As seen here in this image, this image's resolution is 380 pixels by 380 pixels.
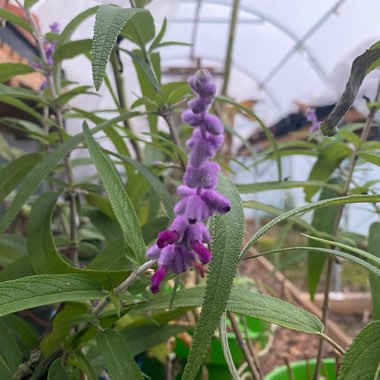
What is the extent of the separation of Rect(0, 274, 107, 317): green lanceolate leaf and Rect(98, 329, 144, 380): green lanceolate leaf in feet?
0.15

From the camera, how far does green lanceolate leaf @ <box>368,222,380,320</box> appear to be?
0.38 m

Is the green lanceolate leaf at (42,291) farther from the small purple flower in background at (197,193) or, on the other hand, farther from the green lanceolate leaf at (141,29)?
the green lanceolate leaf at (141,29)

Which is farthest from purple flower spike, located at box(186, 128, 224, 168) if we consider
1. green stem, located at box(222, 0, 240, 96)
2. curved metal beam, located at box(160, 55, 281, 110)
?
curved metal beam, located at box(160, 55, 281, 110)

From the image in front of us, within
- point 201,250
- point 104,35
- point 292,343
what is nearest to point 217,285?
point 201,250

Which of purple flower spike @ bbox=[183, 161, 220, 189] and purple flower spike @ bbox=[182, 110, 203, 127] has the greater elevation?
purple flower spike @ bbox=[182, 110, 203, 127]

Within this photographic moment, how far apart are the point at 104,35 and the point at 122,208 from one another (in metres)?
0.10

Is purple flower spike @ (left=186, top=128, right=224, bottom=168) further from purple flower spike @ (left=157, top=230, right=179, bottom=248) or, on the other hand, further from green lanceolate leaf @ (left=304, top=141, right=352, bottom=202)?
green lanceolate leaf @ (left=304, top=141, right=352, bottom=202)

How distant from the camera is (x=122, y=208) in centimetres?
29

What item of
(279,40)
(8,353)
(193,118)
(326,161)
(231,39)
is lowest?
(8,353)

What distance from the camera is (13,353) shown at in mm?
352

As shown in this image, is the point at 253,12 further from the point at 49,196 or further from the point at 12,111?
the point at 49,196

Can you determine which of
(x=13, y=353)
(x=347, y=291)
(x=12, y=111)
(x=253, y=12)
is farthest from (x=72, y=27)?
(x=253, y=12)

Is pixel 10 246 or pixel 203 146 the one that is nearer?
pixel 203 146

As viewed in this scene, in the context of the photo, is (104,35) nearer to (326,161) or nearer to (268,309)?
(268,309)
